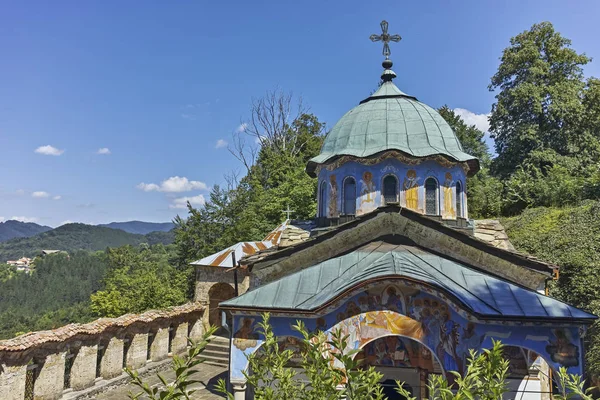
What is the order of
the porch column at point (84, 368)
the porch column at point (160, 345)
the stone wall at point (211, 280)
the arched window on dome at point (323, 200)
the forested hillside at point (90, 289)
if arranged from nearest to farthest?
the porch column at point (84, 368) → the arched window on dome at point (323, 200) → the porch column at point (160, 345) → the stone wall at point (211, 280) → the forested hillside at point (90, 289)

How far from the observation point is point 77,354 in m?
10.8

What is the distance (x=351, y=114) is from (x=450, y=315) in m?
8.40

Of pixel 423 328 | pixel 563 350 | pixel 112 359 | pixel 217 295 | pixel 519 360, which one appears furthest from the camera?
pixel 217 295

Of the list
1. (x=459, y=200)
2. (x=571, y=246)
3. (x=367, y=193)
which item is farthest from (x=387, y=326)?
(x=571, y=246)

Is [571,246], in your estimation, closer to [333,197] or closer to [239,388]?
[333,197]

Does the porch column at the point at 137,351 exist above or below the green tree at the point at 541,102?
below

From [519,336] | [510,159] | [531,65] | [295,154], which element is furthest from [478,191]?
[519,336]

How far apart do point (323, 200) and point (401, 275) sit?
234 inches

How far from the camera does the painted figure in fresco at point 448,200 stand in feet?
38.0

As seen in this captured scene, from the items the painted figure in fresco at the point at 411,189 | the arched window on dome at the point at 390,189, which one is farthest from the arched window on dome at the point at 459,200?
the arched window on dome at the point at 390,189

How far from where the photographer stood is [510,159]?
24875 mm

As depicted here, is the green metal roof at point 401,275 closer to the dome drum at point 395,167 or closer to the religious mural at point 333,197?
the dome drum at point 395,167

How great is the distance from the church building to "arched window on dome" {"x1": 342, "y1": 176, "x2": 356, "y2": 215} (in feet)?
0.10

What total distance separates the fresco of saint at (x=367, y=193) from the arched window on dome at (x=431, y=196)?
4.98ft
